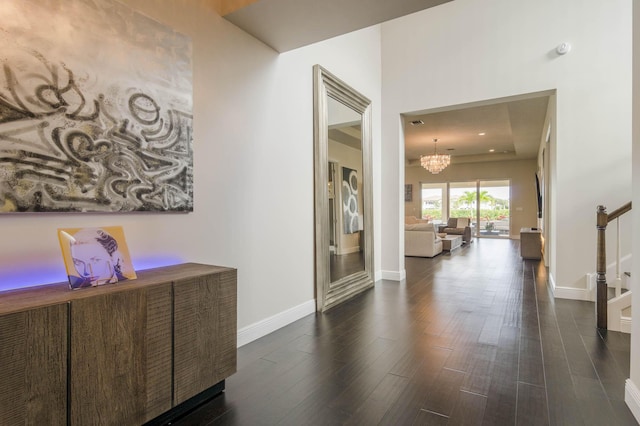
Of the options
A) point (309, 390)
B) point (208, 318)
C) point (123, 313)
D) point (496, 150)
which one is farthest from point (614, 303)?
point (496, 150)

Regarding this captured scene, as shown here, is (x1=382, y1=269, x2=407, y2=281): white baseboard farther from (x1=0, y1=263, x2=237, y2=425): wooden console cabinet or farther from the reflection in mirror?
(x1=0, y1=263, x2=237, y2=425): wooden console cabinet

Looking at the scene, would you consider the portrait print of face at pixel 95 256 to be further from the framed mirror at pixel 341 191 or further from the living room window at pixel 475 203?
the living room window at pixel 475 203

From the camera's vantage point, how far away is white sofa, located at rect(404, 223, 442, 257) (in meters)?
7.93

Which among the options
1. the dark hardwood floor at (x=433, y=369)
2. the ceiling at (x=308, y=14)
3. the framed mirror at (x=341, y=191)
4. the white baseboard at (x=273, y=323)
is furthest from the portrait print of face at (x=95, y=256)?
the framed mirror at (x=341, y=191)

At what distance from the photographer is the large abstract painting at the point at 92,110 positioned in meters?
1.55

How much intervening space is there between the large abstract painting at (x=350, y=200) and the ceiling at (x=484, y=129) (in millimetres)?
1756

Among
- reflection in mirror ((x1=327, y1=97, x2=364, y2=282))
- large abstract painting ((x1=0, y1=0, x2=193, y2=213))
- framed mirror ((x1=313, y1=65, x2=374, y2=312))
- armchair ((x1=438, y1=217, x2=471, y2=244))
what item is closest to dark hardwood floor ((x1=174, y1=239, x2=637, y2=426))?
framed mirror ((x1=313, y1=65, x2=374, y2=312))

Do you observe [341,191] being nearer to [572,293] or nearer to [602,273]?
[602,273]

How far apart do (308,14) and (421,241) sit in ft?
21.2

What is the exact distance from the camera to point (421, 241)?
26.3 feet

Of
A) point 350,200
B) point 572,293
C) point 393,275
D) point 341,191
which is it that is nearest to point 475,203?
point 393,275

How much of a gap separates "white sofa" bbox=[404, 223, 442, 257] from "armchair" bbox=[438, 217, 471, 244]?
11.3ft

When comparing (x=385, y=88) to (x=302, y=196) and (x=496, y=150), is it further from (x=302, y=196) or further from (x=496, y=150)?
(x=496, y=150)

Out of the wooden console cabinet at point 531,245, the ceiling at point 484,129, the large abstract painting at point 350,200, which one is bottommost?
the wooden console cabinet at point 531,245
